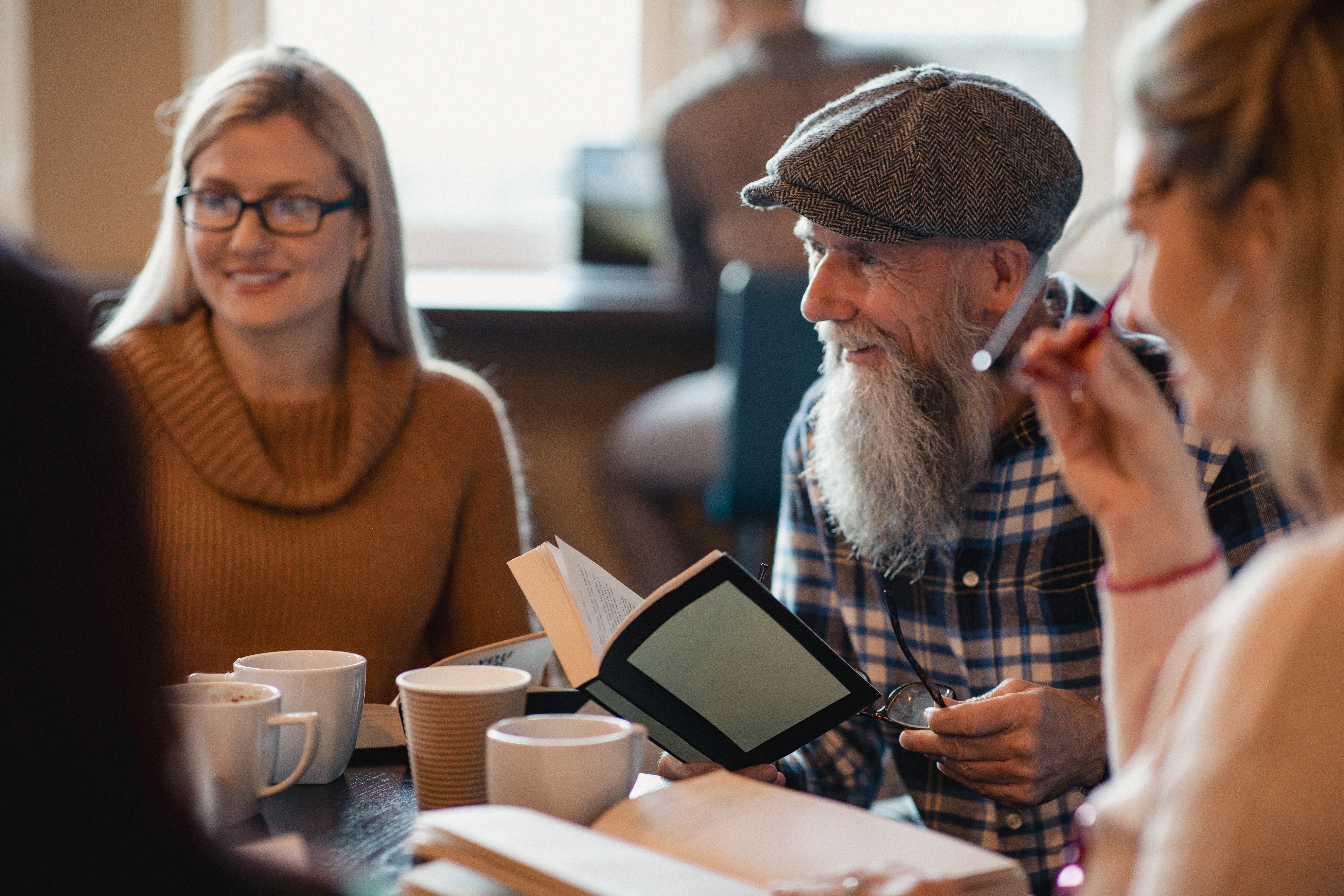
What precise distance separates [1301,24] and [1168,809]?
1.38ft

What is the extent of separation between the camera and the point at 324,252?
1.69m

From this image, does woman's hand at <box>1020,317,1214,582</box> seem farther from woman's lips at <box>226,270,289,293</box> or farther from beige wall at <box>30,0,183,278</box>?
beige wall at <box>30,0,183,278</box>

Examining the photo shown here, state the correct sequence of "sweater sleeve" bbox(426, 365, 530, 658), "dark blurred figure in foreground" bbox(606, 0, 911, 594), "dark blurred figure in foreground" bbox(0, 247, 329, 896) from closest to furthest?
"dark blurred figure in foreground" bbox(0, 247, 329, 896)
"sweater sleeve" bbox(426, 365, 530, 658)
"dark blurred figure in foreground" bbox(606, 0, 911, 594)

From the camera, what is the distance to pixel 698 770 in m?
1.07

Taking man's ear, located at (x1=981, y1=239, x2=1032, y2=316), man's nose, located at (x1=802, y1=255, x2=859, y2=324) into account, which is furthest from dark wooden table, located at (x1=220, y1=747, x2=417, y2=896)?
man's ear, located at (x1=981, y1=239, x2=1032, y2=316)

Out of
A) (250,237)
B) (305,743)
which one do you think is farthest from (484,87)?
(305,743)

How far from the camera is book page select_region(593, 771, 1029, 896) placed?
789 mm

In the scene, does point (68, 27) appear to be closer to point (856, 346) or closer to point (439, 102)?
point (439, 102)

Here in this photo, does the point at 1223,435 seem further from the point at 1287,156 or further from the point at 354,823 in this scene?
the point at 354,823

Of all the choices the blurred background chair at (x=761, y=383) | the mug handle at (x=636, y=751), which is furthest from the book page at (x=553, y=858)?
the blurred background chair at (x=761, y=383)

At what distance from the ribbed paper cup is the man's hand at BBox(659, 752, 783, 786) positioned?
18 centimetres

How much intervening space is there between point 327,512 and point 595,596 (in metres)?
0.64

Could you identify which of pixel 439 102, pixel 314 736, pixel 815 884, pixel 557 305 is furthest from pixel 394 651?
pixel 439 102

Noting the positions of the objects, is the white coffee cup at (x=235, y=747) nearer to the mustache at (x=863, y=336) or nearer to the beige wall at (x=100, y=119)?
the mustache at (x=863, y=336)
